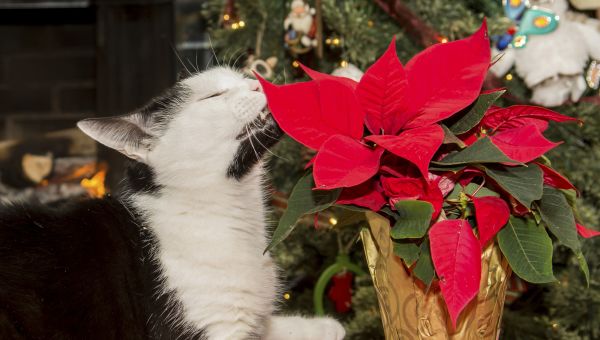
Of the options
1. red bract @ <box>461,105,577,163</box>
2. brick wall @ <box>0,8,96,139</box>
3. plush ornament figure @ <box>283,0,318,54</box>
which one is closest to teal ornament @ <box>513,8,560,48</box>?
plush ornament figure @ <box>283,0,318,54</box>

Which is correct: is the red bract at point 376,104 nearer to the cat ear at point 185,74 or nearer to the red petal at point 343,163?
the red petal at point 343,163

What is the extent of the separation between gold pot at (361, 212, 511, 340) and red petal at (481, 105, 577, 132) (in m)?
0.12

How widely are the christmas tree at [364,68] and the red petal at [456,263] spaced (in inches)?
18.8

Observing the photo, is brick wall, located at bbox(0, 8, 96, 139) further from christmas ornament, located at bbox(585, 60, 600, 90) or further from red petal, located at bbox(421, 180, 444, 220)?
red petal, located at bbox(421, 180, 444, 220)

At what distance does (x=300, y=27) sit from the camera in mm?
1120

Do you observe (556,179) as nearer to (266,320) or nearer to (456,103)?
(456,103)

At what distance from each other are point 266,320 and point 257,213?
13 centimetres

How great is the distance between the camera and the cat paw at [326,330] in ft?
2.68

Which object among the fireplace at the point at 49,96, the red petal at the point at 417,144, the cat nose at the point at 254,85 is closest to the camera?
the red petal at the point at 417,144

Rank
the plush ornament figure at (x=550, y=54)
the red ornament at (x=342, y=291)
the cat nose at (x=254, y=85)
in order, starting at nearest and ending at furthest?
1. the cat nose at (x=254, y=85)
2. the plush ornament figure at (x=550, y=54)
3. the red ornament at (x=342, y=291)

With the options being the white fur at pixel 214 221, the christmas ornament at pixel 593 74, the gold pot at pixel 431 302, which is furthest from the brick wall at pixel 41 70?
the gold pot at pixel 431 302

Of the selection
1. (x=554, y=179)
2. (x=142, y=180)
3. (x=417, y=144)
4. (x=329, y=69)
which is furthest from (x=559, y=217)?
(x=329, y=69)

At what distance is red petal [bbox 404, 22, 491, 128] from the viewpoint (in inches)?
21.4

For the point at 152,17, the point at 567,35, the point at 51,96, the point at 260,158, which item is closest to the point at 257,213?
the point at 260,158
